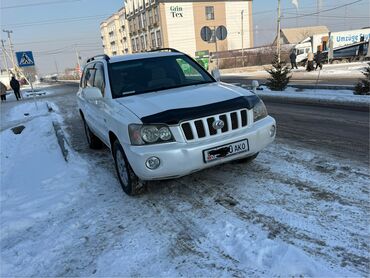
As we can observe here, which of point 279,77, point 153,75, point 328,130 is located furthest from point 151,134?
point 279,77

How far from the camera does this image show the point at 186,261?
3104 millimetres

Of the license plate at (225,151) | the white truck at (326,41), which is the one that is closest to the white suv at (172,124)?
the license plate at (225,151)

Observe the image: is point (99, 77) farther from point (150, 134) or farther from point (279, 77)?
point (279, 77)

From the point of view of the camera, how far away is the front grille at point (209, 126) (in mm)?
3982

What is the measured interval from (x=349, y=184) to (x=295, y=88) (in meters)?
11.7

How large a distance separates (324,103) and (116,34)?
9485 centimetres

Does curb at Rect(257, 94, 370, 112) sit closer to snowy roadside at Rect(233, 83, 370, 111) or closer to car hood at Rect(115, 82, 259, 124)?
snowy roadside at Rect(233, 83, 370, 111)

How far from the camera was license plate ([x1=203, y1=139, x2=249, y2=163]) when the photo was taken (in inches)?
158

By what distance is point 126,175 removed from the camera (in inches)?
181

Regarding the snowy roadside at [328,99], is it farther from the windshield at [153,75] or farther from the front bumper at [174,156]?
the front bumper at [174,156]

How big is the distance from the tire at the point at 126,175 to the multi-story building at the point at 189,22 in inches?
2448

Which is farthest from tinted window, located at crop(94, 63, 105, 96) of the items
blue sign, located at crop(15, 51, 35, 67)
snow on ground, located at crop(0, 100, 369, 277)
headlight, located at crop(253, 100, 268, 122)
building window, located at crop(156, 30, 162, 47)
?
building window, located at crop(156, 30, 162, 47)

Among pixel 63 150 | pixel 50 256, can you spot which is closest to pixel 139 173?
pixel 50 256

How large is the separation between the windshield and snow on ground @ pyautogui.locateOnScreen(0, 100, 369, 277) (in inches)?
55.2
